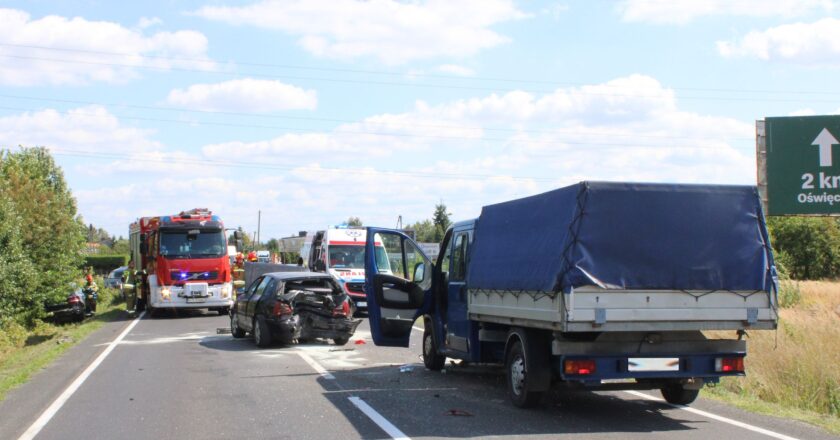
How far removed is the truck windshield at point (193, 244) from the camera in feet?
86.9

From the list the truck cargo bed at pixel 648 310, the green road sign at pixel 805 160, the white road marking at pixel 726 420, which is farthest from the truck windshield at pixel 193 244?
the truck cargo bed at pixel 648 310

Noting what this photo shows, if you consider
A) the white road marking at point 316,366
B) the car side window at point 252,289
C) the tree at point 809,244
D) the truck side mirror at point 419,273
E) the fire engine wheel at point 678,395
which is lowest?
the white road marking at point 316,366

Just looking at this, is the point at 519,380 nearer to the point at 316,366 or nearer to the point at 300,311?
the point at 316,366

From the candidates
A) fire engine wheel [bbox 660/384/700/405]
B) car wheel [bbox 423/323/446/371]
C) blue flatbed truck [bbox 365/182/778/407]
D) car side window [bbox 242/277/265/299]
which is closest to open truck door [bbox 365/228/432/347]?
car wheel [bbox 423/323/446/371]

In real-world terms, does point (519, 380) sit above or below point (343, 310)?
below

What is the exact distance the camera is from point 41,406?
1005 cm

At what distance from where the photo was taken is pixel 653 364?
28.6ft

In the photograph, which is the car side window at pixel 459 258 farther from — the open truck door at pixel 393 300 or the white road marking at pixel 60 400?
the white road marking at pixel 60 400

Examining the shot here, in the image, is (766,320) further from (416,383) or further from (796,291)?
(796,291)

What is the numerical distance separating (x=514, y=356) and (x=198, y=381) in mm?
4929

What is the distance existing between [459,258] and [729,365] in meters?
4.14

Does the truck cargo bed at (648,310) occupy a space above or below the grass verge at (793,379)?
above

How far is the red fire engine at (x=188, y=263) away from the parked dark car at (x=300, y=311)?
382 inches

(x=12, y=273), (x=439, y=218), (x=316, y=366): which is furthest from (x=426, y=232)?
(x=316, y=366)
